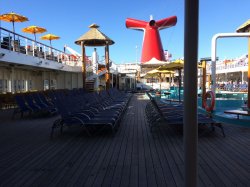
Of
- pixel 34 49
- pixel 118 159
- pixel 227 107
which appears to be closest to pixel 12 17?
pixel 34 49

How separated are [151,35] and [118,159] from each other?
14609mm

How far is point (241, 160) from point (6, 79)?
14.4 meters

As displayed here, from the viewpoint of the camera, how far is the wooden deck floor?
332cm

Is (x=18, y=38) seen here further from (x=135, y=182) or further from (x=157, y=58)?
(x=135, y=182)

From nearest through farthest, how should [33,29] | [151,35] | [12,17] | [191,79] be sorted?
[191,79] < [12,17] < [151,35] < [33,29]

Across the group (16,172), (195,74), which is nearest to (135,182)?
(16,172)

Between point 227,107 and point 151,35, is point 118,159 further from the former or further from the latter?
point 151,35

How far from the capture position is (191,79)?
1622 mm

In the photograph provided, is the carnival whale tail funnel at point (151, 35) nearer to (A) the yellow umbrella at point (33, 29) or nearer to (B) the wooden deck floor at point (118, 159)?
(A) the yellow umbrella at point (33, 29)

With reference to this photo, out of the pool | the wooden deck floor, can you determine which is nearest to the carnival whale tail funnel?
the pool

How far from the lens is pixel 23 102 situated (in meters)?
9.41

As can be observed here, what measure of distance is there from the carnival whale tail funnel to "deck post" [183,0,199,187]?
15974 mm

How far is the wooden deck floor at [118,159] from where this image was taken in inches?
131

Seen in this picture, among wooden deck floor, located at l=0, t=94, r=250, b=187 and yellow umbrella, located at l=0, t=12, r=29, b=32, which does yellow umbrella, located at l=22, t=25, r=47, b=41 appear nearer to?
yellow umbrella, located at l=0, t=12, r=29, b=32
